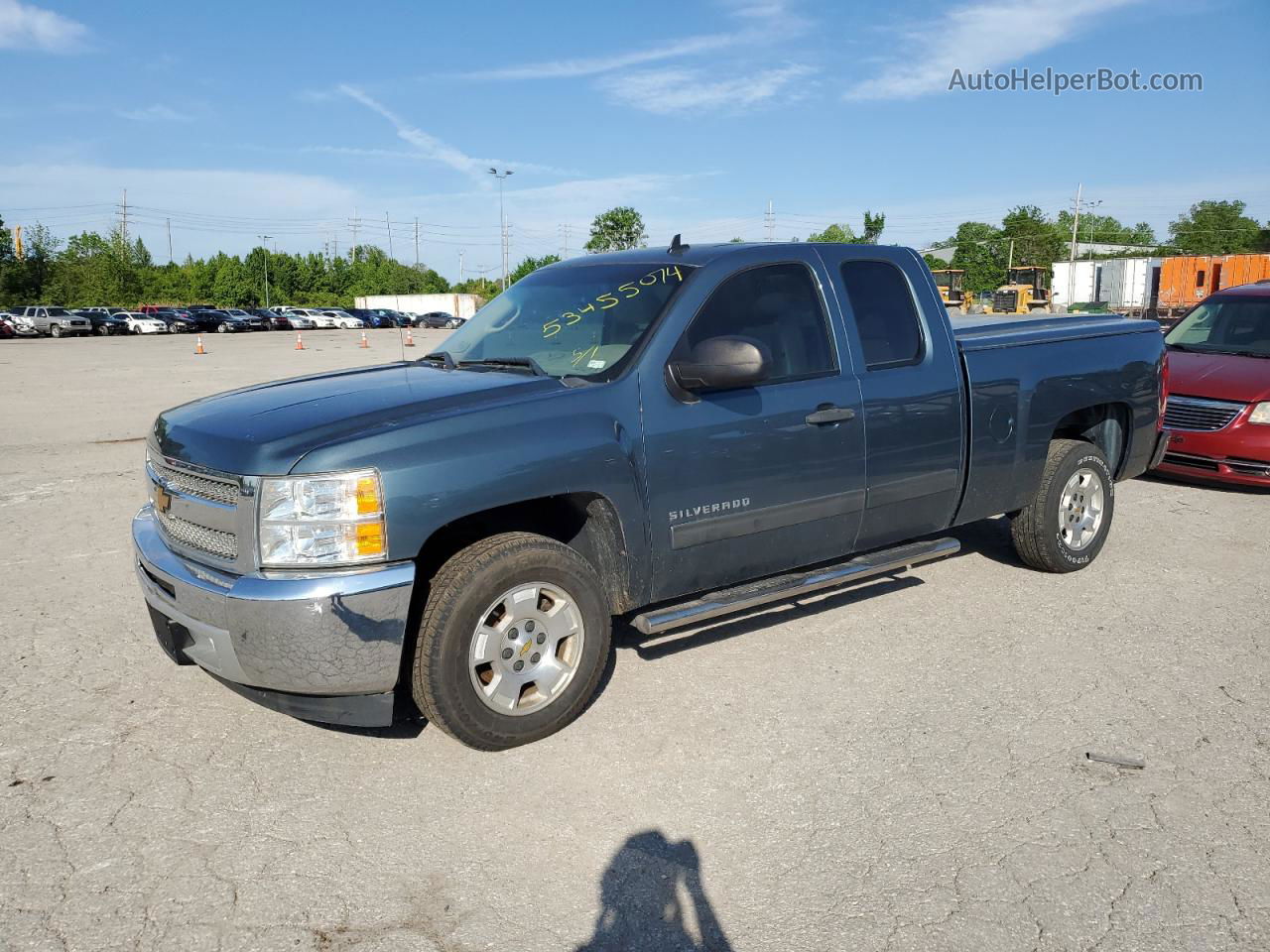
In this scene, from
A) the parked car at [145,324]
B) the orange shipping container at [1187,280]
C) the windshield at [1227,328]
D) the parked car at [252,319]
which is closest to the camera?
the windshield at [1227,328]

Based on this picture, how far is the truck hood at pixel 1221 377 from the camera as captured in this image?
8.27 metres

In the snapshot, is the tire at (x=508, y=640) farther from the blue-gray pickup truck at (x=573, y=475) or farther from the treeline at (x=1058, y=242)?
the treeline at (x=1058, y=242)

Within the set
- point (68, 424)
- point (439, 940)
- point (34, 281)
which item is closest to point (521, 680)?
point (439, 940)

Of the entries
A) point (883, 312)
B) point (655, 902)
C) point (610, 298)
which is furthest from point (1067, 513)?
point (655, 902)

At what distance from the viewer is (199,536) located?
3697 mm

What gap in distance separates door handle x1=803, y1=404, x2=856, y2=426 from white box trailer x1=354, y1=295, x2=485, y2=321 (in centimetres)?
8563

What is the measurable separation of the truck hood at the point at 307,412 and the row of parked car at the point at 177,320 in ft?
126

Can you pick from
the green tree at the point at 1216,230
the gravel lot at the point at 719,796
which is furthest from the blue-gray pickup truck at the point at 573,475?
the green tree at the point at 1216,230

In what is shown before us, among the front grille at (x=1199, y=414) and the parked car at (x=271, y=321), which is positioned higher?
the parked car at (x=271, y=321)

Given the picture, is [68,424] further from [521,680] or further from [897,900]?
[897,900]

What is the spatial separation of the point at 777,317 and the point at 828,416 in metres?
0.52

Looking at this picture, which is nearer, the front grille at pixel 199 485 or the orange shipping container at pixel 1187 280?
the front grille at pixel 199 485

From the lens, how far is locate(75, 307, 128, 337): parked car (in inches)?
2101

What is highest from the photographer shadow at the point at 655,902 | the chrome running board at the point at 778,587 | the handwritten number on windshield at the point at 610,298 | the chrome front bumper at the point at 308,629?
the handwritten number on windshield at the point at 610,298
